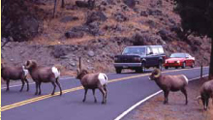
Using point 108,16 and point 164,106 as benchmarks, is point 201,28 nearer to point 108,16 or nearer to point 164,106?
point 164,106

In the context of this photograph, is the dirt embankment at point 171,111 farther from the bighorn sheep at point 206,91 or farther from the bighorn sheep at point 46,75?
the bighorn sheep at point 46,75

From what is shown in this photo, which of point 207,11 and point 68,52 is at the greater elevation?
point 207,11

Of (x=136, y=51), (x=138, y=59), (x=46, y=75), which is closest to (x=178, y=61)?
(x=136, y=51)

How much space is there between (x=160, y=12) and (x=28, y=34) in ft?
74.6

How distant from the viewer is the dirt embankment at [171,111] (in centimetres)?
1441

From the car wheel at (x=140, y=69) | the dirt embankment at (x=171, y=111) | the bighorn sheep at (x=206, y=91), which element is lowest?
the car wheel at (x=140, y=69)

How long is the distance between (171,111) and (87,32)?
1476 inches

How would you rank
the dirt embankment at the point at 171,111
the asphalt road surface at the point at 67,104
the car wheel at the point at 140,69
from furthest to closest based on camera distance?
the car wheel at the point at 140,69 → the dirt embankment at the point at 171,111 → the asphalt road surface at the point at 67,104

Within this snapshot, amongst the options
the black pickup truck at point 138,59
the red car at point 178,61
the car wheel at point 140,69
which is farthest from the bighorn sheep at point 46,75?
the red car at point 178,61

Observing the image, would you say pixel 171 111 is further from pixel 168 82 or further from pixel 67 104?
pixel 67 104

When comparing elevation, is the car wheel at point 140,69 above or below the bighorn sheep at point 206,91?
below

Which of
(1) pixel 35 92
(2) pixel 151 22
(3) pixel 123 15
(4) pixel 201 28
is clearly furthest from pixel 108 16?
(1) pixel 35 92

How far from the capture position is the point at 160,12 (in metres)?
66.7

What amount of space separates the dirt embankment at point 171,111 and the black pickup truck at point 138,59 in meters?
15.4
